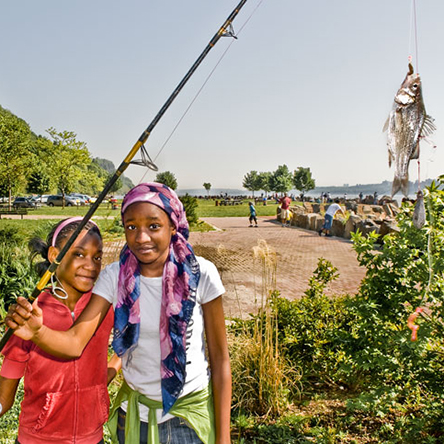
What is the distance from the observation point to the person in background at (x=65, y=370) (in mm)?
1509

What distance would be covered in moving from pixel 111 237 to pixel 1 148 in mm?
15210

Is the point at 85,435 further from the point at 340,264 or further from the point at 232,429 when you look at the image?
the point at 340,264

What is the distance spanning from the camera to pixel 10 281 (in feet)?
17.6

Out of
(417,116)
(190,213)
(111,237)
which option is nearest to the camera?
(417,116)

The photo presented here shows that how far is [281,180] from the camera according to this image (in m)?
75.9

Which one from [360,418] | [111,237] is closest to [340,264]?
[111,237]

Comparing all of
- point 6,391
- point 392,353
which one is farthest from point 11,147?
point 6,391

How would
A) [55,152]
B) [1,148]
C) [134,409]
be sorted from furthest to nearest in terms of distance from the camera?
[55,152] → [1,148] → [134,409]

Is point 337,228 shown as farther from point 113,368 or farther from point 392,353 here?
point 113,368

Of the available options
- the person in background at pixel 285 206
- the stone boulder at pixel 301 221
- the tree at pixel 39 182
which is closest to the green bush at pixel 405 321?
the stone boulder at pixel 301 221

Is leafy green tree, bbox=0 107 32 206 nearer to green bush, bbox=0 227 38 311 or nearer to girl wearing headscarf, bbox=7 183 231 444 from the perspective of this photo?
green bush, bbox=0 227 38 311

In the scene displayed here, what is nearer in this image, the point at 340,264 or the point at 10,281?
the point at 10,281

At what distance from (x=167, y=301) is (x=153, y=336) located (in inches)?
5.8

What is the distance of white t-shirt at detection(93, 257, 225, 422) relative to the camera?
149 cm
